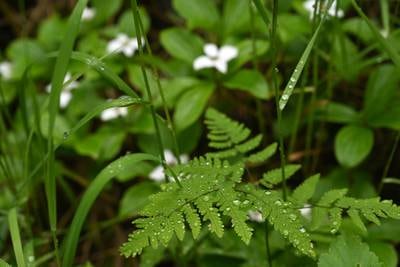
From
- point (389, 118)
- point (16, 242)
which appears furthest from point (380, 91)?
point (16, 242)

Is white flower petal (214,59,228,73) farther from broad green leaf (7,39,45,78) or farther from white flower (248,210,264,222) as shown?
broad green leaf (7,39,45,78)

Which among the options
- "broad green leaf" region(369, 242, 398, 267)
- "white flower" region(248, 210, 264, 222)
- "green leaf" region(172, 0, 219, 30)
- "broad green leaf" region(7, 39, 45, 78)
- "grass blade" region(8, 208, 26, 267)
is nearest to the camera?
"grass blade" region(8, 208, 26, 267)

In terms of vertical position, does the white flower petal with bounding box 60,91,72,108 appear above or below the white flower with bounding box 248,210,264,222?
above

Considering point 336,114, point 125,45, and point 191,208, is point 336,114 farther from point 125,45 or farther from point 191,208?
point 191,208

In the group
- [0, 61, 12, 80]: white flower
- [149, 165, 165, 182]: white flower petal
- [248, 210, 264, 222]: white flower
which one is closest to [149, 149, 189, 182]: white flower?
[149, 165, 165, 182]: white flower petal

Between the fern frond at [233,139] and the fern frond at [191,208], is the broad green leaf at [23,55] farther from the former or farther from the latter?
the fern frond at [191,208]
